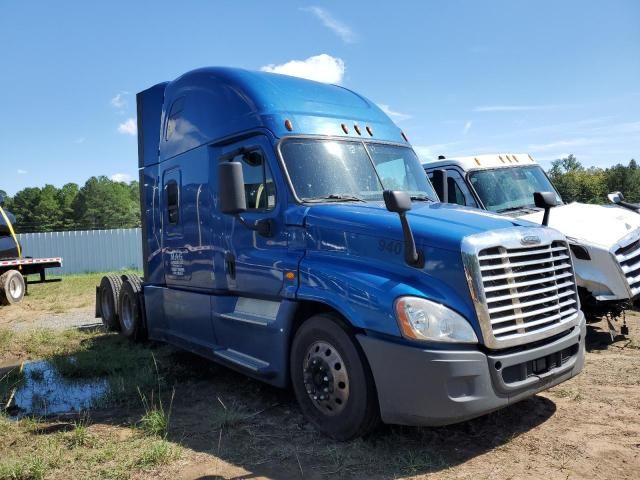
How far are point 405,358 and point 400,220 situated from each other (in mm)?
1014

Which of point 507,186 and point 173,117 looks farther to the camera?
point 507,186

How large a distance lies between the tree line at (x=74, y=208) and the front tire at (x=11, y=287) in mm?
67183

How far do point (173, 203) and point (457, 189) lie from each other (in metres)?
4.33

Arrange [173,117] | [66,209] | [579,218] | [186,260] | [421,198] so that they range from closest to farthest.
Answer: [421,198]
[186,260]
[173,117]
[579,218]
[66,209]

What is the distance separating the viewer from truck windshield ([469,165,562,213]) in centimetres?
801

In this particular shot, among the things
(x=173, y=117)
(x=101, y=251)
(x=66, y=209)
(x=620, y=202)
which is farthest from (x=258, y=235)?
(x=66, y=209)

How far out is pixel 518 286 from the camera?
3.81 m

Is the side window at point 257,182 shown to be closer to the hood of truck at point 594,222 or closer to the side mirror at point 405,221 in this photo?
the side mirror at point 405,221

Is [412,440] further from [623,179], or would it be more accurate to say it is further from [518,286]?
[623,179]

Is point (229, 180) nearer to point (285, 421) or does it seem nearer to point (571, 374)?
point (285, 421)

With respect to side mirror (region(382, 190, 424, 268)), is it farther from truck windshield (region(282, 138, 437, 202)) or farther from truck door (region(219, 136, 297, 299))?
truck door (region(219, 136, 297, 299))

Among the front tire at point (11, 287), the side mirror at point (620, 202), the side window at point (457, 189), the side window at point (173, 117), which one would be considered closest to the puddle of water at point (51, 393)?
the side window at point (173, 117)

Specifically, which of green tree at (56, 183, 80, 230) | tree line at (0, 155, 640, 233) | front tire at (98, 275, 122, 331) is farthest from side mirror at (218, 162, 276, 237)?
green tree at (56, 183, 80, 230)

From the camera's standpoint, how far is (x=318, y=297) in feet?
13.5
